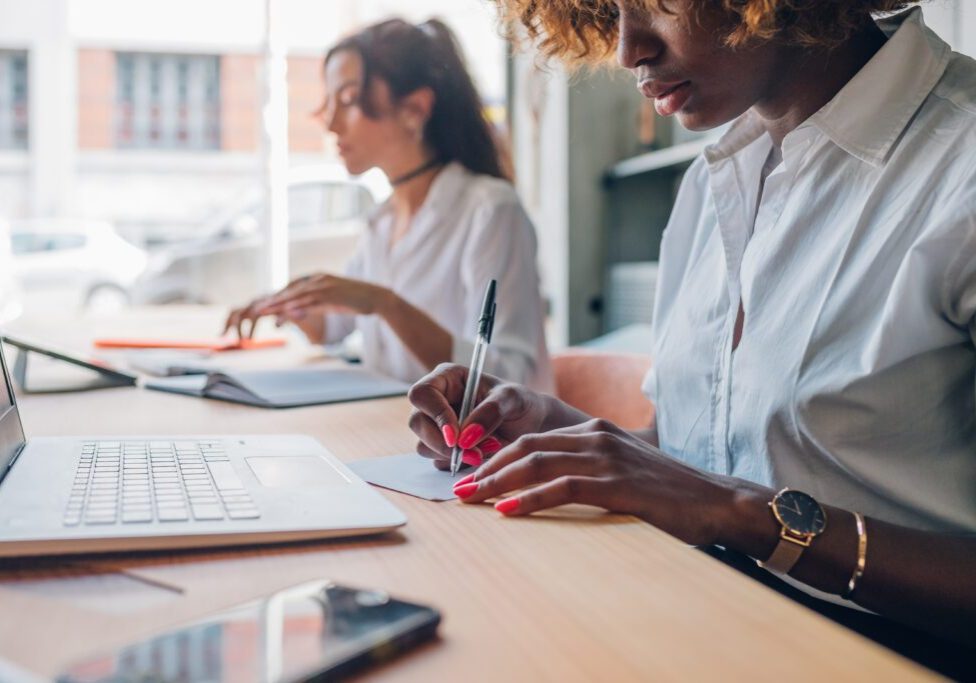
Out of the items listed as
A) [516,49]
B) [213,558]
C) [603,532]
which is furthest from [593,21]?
[213,558]

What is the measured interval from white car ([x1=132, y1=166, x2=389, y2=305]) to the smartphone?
13.7 ft

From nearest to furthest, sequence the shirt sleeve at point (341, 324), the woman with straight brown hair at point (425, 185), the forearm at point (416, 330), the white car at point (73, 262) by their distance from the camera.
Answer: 1. the forearm at point (416, 330)
2. the woman with straight brown hair at point (425, 185)
3. the shirt sleeve at point (341, 324)
4. the white car at point (73, 262)

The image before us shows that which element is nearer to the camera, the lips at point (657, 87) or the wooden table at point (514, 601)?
the wooden table at point (514, 601)

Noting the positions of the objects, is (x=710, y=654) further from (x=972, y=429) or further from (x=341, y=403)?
(x=341, y=403)

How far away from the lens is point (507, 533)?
647 mm

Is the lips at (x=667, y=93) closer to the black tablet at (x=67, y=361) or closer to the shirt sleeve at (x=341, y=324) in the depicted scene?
the black tablet at (x=67, y=361)

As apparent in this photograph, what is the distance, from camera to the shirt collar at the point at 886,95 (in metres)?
0.86

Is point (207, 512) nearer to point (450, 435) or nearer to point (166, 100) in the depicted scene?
point (450, 435)

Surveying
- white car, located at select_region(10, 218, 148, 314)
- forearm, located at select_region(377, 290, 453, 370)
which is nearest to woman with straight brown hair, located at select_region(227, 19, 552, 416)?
forearm, located at select_region(377, 290, 453, 370)

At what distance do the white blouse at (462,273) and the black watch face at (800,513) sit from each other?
0.94 m

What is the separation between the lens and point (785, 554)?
697 mm

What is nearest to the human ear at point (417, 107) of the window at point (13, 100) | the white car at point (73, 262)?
the white car at point (73, 262)

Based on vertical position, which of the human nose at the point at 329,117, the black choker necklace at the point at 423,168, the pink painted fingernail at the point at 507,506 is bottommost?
the pink painted fingernail at the point at 507,506

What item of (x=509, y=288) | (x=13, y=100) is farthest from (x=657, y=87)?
(x=13, y=100)
